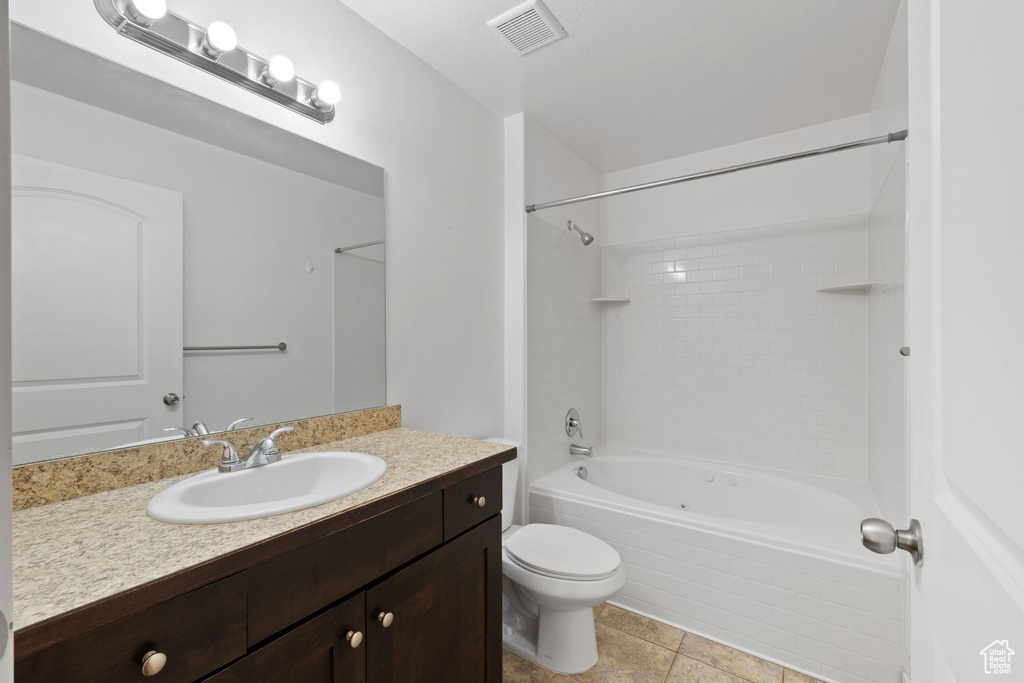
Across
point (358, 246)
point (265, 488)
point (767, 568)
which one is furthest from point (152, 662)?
point (767, 568)

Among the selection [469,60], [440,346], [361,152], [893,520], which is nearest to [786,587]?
[893,520]

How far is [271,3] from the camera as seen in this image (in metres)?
1.39

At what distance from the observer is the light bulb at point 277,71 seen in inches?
52.7

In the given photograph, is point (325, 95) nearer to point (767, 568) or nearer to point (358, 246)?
point (358, 246)

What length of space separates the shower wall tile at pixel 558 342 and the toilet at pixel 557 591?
582mm

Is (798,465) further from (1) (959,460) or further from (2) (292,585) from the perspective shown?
(2) (292,585)

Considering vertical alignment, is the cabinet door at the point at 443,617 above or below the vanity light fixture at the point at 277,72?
below

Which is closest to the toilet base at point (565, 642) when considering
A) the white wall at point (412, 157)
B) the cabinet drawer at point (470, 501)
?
the cabinet drawer at point (470, 501)

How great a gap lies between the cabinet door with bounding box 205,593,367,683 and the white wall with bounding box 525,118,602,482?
1.58 meters

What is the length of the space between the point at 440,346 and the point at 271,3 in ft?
4.35

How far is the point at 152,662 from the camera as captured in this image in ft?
2.04

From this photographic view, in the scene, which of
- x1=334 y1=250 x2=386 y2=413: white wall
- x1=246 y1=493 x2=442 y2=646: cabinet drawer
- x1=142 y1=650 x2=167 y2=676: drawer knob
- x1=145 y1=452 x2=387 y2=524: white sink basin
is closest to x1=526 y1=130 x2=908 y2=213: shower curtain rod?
x1=334 y1=250 x2=386 y2=413: white wall

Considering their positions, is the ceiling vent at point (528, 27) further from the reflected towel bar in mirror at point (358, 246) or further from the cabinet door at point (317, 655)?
the cabinet door at point (317, 655)

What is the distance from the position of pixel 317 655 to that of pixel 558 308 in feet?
7.15
